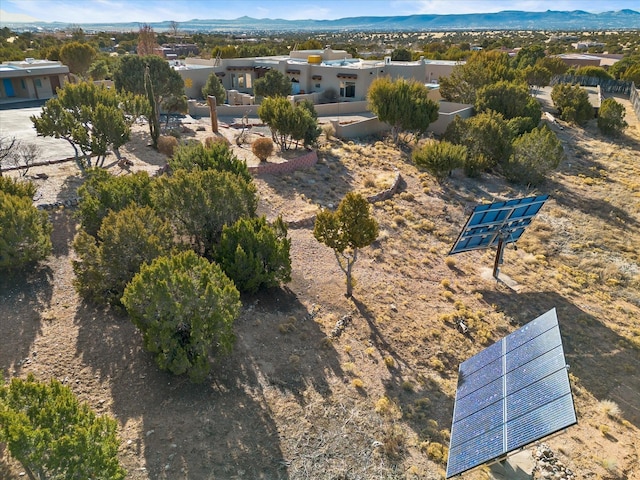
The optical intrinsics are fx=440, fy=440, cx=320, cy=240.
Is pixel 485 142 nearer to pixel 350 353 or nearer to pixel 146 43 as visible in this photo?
pixel 350 353

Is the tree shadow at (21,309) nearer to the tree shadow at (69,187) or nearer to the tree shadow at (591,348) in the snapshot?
the tree shadow at (69,187)

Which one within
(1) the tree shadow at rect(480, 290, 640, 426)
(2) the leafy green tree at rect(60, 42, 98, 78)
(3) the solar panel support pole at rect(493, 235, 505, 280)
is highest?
(2) the leafy green tree at rect(60, 42, 98, 78)

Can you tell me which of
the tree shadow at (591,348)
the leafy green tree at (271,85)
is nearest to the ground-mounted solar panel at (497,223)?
the tree shadow at (591,348)

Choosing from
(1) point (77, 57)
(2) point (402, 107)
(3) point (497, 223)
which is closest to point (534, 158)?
(2) point (402, 107)

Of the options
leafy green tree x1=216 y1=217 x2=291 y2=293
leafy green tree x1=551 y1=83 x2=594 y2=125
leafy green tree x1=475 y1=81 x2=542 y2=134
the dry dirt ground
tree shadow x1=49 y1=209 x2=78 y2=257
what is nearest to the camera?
the dry dirt ground

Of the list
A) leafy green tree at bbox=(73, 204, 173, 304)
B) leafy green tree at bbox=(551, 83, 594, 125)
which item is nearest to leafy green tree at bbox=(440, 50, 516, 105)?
leafy green tree at bbox=(551, 83, 594, 125)

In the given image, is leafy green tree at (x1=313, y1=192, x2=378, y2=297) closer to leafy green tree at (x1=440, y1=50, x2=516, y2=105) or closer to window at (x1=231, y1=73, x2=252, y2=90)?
leafy green tree at (x1=440, y1=50, x2=516, y2=105)

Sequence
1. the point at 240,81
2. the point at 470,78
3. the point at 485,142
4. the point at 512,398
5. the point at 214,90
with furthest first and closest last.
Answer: the point at 240,81
the point at 214,90
the point at 470,78
the point at 485,142
the point at 512,398
